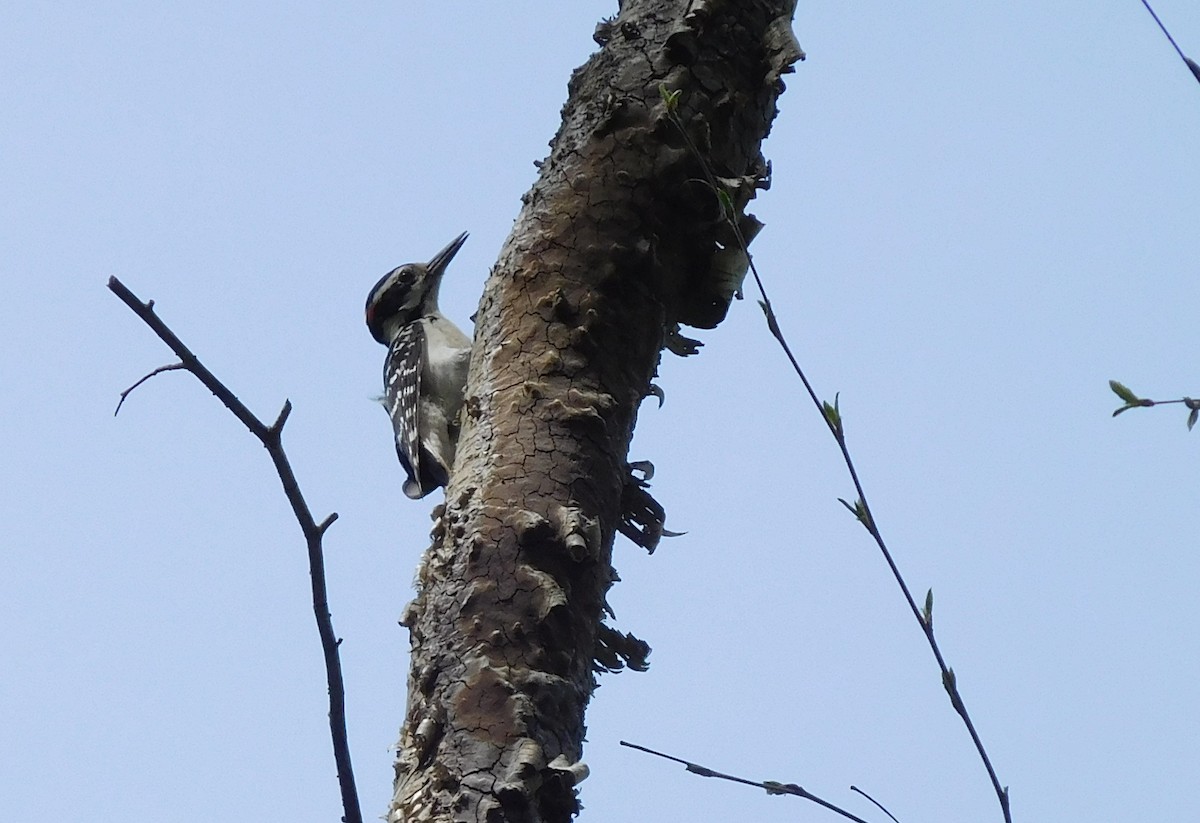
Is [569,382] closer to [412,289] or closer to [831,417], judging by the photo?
[831,417]

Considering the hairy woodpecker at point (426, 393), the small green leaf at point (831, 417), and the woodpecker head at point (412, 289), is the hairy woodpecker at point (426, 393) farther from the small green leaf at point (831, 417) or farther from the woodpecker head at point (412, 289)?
the small green leaf at point (831, 417)

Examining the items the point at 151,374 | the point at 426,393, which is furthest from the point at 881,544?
the point at 426,393

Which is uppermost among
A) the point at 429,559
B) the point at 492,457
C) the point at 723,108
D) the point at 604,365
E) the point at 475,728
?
the point at 723,108

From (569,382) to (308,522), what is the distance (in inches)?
37.8

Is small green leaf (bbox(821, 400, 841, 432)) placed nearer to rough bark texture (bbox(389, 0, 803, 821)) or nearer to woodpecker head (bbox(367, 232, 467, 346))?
rough bark texture (bbox(389, 0, 803, 821))

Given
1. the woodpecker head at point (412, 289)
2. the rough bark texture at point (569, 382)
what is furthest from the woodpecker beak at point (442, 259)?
the rough bark texture at point (569, 382)

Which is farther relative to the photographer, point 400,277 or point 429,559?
point 400,277

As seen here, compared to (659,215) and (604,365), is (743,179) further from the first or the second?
(604,365)

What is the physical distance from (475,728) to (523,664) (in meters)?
0.13

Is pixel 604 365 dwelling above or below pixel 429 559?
above

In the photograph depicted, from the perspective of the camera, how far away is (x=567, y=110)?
117 inches

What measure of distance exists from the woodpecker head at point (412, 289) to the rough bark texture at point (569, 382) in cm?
389

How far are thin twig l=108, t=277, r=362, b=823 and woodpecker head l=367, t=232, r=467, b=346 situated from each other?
5050mm

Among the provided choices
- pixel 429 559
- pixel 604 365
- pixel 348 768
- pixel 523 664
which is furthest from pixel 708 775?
pixel 604 365
